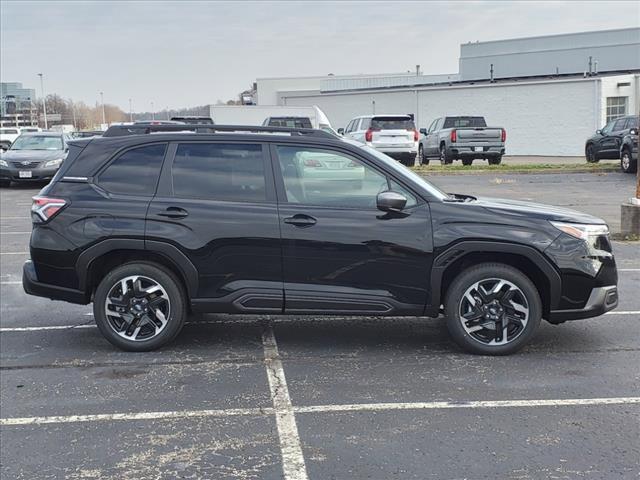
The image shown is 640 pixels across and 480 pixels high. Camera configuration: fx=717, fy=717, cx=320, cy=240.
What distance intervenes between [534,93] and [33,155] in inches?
1012

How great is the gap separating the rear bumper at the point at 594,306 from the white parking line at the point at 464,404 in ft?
3.30

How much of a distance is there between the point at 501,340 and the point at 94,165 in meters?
3.59

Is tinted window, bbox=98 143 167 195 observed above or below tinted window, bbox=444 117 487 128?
below

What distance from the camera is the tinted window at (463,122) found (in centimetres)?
2561

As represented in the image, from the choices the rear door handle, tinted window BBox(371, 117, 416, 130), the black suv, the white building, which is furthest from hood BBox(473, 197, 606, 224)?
the white building

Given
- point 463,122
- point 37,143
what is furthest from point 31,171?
point 463,122

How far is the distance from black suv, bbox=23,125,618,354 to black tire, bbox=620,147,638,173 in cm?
1727

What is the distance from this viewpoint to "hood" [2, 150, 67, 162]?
67.2 ft

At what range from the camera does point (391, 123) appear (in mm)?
24234

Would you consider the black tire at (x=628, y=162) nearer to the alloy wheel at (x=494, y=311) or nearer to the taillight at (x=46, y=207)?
the alloy wheel at (x=494, y=311)

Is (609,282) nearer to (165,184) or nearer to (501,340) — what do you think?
(501,340)

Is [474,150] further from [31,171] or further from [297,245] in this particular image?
[297,245]

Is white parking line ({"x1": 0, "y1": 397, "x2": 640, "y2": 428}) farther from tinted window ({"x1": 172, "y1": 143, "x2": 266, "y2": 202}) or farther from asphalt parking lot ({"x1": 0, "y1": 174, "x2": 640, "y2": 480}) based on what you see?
tinted window ({"x1": 172, "y1": 143, "x2": 266, "y2": 202})

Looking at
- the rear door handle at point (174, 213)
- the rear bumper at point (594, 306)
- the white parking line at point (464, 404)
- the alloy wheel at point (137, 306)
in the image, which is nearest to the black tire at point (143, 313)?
the alloy wheel at point (137, 306)
